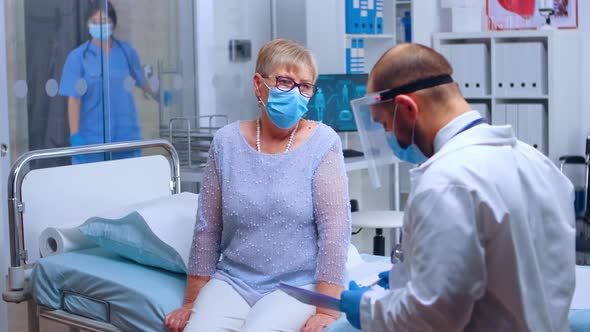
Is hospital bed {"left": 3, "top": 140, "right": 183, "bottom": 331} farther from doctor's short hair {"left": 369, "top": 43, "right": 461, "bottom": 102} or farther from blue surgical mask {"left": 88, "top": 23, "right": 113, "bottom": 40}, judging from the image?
blue surgical mask {"left": 88, "top": 23, "right": 113, "bottom": 40}

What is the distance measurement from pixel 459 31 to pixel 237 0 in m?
1.48

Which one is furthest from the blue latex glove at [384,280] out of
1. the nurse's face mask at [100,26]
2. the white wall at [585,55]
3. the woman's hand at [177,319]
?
the white wall at [585,55]

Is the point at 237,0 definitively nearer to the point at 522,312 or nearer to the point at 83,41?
the point at 83,41

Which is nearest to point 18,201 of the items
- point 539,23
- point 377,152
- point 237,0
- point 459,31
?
point 377,152

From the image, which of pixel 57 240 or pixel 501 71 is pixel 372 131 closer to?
pixel 57 240

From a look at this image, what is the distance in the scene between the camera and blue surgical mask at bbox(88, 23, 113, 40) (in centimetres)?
518

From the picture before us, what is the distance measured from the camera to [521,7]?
611 cm

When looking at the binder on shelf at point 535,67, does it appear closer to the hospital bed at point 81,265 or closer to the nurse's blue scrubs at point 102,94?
the nurse's blue scrubs at point 102,94

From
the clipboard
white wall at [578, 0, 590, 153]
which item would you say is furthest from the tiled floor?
white wall at [578, 0, 590, 153]

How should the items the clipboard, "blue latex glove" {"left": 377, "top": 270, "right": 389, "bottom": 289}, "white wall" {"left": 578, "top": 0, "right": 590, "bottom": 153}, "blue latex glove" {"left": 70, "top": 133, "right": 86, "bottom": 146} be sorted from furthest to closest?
"white wall" {"left": 578, "top": 0, "right": 590, "bottom": 153} → "blue latex glove" {"left": 70, "top": 133, "right": 86, "bottom": 146} → "blue latex glove" {"left": 377, "top": 270, "right": 389, "bottom": 289} → the clipboard

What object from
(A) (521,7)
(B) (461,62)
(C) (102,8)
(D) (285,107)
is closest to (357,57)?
(B) (461,62)

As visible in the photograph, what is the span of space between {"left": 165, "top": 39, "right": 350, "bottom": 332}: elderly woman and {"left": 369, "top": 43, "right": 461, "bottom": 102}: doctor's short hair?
3.01 ft

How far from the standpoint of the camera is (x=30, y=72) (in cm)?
488

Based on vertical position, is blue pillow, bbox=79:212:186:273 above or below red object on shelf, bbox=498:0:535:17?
below
